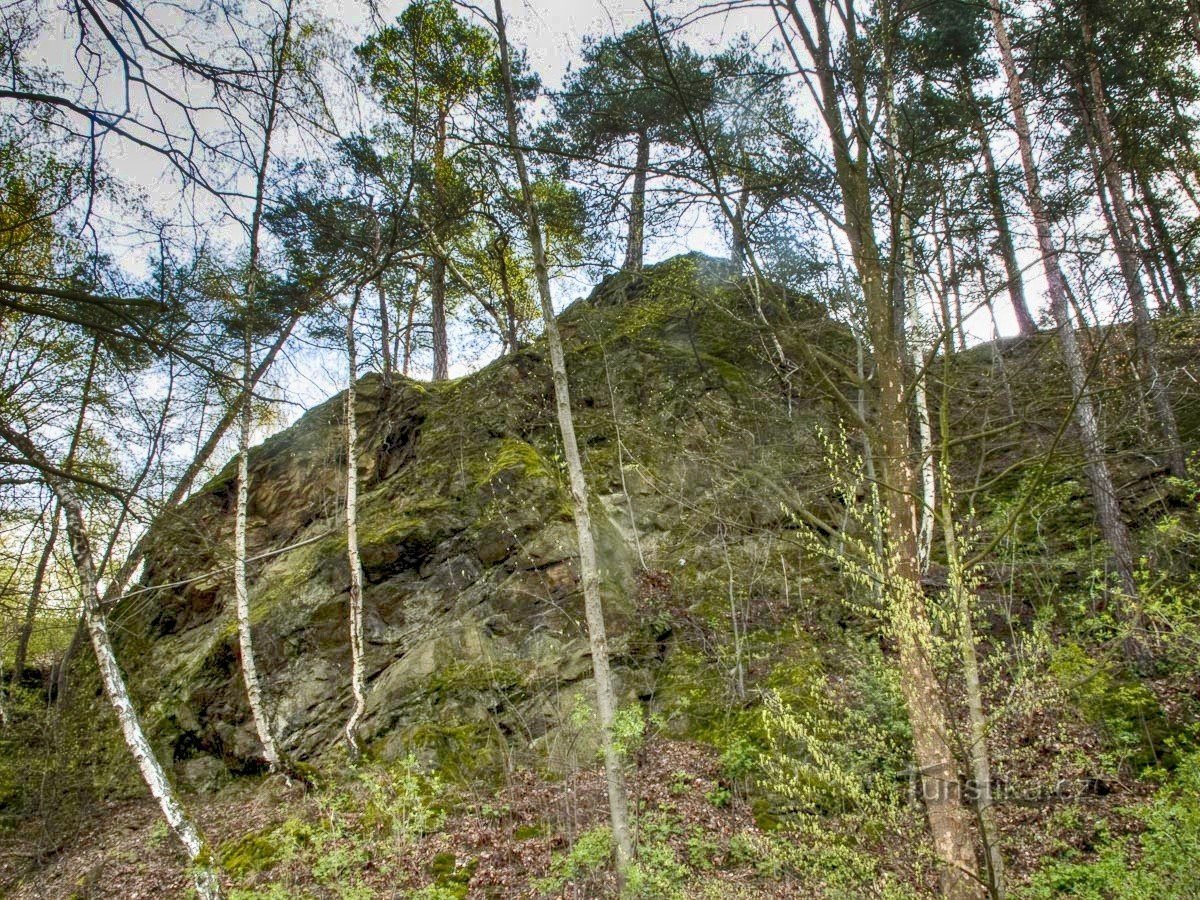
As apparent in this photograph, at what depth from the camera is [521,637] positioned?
344 inches

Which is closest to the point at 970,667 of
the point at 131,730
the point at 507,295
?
the point at 131,730

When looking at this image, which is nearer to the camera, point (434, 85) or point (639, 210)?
point (639, 210)

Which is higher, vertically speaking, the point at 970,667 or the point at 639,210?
the point at 639,210

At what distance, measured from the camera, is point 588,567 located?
6301 millimetres

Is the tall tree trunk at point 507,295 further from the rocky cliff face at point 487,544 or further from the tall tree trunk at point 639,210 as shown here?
the tall tree trunk at point 639,210

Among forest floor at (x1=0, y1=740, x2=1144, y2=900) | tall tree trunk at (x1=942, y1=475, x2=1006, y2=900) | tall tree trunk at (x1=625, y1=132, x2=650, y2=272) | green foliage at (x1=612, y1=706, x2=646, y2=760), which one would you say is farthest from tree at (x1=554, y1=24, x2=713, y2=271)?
forest floor at (x1=0, y1=740, x2=1144, y2=900)

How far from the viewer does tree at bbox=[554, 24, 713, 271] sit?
535 centimetres

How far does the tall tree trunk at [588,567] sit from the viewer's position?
5.46 metres

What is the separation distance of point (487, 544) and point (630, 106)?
880cm

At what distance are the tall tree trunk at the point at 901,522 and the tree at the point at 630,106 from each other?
1.13m

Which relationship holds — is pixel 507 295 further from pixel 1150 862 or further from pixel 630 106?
pixel 1150 862

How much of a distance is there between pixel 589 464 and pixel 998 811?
7660mm

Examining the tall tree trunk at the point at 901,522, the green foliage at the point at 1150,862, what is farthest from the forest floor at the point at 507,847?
the tall tree trunk at the point at 901,522

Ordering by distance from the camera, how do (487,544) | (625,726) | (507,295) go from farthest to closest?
(507,295) → (487,544) → (625,726)
